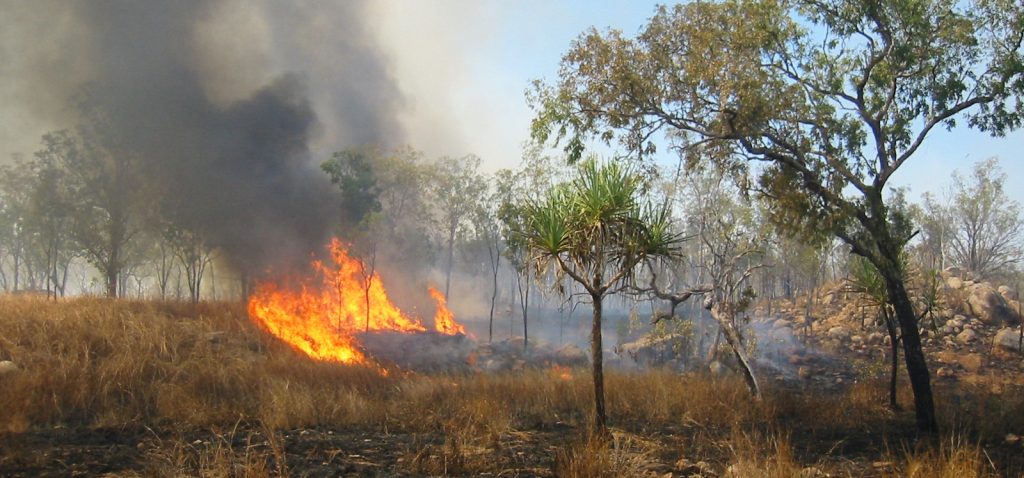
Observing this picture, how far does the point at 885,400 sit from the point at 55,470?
59.2 feet

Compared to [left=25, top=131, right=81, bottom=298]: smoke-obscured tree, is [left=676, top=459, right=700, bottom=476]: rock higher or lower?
lower

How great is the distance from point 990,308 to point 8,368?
39.3m

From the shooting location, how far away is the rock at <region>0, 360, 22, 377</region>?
13.3 metres

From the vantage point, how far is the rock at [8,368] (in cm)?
1330

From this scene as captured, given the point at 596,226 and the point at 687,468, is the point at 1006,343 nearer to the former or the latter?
the point at 687,468

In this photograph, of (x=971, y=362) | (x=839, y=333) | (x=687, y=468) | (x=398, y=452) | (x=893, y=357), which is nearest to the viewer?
(x=687, y=468)

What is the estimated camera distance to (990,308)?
31031mm

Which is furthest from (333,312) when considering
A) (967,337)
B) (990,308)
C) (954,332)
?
(990,308)

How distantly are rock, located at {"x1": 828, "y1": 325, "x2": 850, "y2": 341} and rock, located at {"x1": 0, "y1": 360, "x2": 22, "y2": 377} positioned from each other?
3549 centimetres

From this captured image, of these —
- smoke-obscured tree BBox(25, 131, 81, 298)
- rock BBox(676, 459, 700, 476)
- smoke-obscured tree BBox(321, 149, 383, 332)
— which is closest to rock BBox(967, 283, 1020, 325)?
rock BBox(676, 459, 700, 476)

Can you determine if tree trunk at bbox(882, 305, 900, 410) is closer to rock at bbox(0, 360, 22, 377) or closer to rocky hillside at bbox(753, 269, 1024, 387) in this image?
rocky hillside at bbox(753, 269, 1024, 387)

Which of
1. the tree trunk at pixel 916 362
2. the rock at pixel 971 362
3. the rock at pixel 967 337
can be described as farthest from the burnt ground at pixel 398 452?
the rock at pixel 967 337

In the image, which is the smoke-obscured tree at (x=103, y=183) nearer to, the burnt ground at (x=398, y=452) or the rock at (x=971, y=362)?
the burnt ground at (x=398, y=452)

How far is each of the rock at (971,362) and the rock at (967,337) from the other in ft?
7.23
